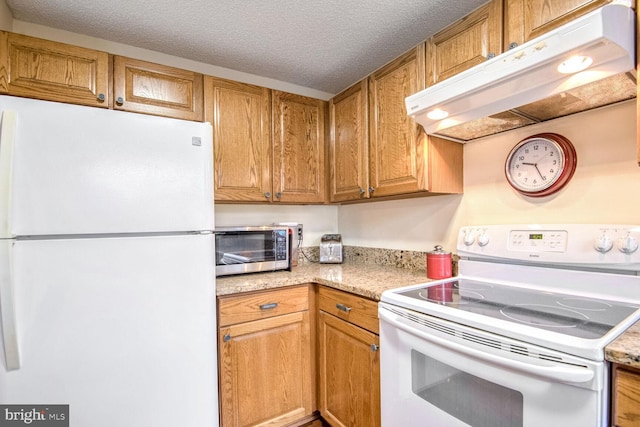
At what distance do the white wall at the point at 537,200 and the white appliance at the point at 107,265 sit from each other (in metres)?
1.23

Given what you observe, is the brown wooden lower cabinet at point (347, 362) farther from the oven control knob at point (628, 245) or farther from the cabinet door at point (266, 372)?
the oven control knob at point (628, 245)

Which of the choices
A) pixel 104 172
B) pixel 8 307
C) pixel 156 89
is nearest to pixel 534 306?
pixel 104 172

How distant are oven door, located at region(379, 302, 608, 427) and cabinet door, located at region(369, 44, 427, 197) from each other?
28.2 inches

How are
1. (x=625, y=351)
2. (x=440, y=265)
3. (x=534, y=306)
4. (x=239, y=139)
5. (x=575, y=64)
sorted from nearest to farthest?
(x=625, y=351), (x=575, y=64), (x=534, y=306), (x=440, y=265), (x=239, y=139)

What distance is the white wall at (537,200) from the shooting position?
3.64ft

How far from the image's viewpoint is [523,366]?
2.52ft

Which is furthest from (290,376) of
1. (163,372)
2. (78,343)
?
(78,343)

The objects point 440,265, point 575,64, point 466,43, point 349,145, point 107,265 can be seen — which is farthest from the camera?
point 349,145

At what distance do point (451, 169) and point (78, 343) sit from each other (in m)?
1.83

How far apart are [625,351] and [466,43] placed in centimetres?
121

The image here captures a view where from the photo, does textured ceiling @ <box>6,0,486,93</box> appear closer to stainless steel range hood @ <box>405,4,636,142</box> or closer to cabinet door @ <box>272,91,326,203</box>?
cabinet door @ <box>272,91,326,203</box>

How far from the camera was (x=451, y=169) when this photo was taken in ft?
5.21

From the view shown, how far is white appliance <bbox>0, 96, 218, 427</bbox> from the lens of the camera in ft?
3.41

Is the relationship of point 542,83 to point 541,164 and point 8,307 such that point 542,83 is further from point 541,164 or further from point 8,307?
point 8,307
